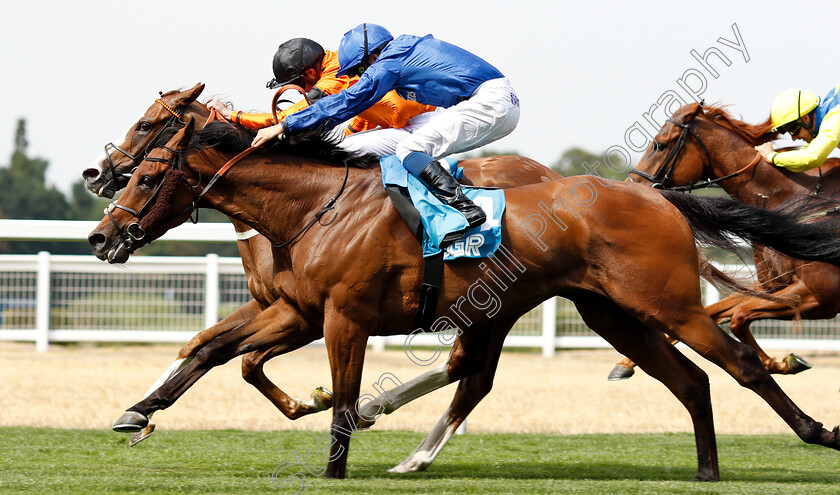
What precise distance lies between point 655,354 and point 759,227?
0.75 meters

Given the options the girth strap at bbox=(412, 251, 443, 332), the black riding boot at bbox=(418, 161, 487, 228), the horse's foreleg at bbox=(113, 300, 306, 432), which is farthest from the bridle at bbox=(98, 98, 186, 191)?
the girth strap at bbox=(412, 251, 443, 332)

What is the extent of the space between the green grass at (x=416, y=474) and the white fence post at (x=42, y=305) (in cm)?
345

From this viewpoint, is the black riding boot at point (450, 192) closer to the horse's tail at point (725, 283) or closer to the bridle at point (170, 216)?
the bridle at point (170, 216)

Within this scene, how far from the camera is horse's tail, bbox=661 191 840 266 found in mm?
4469

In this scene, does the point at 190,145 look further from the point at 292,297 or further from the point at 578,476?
the point at 578,476

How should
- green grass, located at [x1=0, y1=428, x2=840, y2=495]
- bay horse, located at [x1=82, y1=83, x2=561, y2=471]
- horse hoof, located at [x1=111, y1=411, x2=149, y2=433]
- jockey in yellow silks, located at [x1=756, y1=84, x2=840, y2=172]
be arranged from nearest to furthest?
green grass, located at [x1=0, y1=428, x2=840, y2=495] < horse hoof, located at [x1=111, y1=411, x2=149, y2=433] < bay horse, located at [x1=82, y1=83, x2=561, y2=471] < jockey in yellow silks, located at [x1=756, y1=84, x2=840, y2=172]

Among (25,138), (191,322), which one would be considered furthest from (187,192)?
(25,138)

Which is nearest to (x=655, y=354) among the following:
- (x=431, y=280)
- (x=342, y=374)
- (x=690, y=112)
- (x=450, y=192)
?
(x=431, y=280)

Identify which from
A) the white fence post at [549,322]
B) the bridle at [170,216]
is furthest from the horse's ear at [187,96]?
the white fence post at [549,322]

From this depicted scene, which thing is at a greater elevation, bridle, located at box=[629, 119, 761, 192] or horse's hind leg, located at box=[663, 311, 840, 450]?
bridle, located at box=[629, 119, 761, 192]

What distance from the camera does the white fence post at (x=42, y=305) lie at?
30.1ft

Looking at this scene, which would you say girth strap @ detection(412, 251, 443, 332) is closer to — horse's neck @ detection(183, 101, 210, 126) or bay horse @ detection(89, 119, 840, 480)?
bay horse @ detection(89, 119, 840, 480)

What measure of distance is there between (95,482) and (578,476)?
2104 millimetres

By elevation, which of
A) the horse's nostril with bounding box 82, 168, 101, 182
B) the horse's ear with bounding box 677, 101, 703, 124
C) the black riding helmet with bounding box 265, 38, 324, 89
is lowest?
the horse's nostril with bounding box 82, 168, 101, 182
